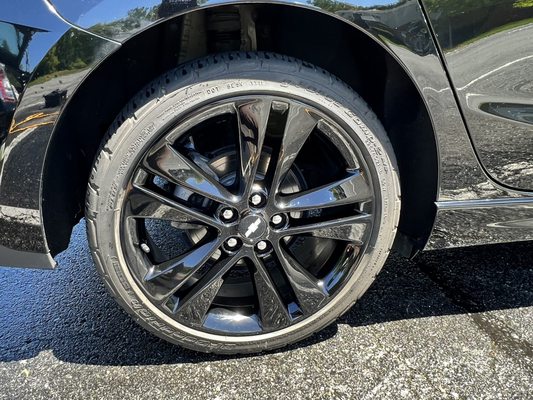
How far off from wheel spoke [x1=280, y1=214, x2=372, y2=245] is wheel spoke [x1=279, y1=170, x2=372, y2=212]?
0.21ft

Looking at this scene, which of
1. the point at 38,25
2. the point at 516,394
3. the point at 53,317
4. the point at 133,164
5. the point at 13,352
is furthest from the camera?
the point at 53,317

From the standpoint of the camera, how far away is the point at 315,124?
1568 millimetres

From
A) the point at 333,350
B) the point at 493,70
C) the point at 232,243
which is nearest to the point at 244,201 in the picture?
the point at 232,243

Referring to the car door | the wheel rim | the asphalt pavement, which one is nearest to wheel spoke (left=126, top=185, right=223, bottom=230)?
the wheel rim

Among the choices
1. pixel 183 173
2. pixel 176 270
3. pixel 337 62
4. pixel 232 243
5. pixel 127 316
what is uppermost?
pixel 337 62

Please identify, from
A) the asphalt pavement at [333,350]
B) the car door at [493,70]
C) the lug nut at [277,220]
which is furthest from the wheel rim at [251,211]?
the car door at [493,70]

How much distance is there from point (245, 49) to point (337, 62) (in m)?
0.30

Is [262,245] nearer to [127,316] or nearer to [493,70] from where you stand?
[127,316]

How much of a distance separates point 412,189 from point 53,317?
1.56 m

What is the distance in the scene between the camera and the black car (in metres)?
1.44

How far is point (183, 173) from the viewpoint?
1592 mm

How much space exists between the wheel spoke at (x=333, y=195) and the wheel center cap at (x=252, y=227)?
0.09 meters

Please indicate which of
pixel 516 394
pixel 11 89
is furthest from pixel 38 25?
pixel 516 394

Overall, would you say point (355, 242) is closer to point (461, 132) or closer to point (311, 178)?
point (311, 178)
